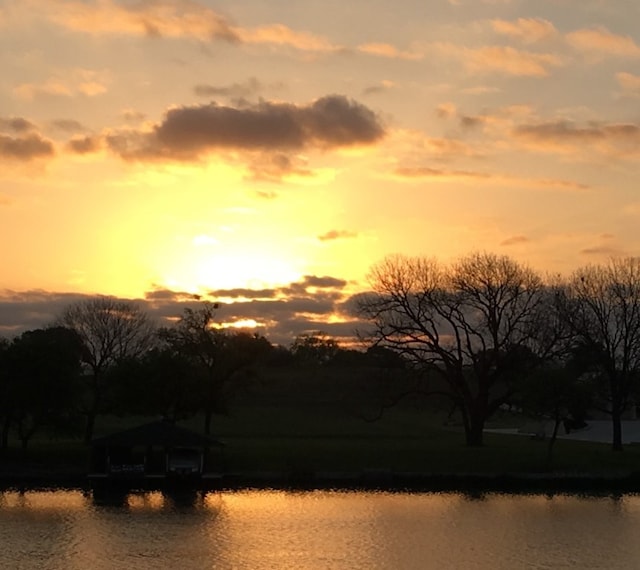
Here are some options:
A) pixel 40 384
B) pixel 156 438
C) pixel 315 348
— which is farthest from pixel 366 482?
pixel 315 348

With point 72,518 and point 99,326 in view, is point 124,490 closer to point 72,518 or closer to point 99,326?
point 72,518

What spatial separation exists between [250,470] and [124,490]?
24.0 ft

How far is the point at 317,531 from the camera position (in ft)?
131

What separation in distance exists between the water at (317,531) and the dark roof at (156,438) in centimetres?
356

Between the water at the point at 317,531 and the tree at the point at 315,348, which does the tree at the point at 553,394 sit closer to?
the water at the point at 317,531

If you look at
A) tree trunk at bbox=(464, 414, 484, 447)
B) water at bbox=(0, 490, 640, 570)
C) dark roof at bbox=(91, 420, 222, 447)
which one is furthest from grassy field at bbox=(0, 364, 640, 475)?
water at bbox=(0, 490, 640, 570)

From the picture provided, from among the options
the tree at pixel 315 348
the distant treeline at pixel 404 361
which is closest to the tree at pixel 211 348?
the distant treeline at pixel 404 361

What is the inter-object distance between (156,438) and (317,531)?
17.8m

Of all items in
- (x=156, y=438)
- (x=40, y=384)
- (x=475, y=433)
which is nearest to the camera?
(x=156, y=438)

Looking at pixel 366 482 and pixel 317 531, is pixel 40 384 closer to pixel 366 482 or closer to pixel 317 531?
pixel 366 482

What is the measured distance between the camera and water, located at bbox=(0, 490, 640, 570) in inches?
1345

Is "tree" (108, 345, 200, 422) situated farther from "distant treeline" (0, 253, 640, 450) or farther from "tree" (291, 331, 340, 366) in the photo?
"tree" (291, 331, 340, 366)

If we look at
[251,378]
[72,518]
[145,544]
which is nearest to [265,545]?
[145,544]

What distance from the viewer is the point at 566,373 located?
62.0 m
